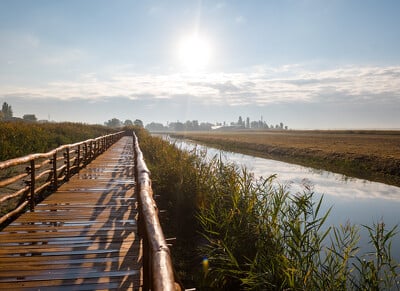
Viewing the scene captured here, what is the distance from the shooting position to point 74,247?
4355mm

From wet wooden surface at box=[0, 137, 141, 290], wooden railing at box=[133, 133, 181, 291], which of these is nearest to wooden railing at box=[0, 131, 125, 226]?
wet wooden surface at box=[0, 137, 141, 290]

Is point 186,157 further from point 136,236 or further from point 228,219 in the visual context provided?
point 136,236

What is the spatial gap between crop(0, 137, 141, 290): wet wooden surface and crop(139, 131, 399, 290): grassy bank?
157 cm

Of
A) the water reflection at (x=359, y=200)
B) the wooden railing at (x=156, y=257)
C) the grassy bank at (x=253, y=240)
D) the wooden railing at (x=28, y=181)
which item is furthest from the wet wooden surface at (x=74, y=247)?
the water reflection at (x=359, y=200)

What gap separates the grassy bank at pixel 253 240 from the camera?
437 centimetres

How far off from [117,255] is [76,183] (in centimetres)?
590

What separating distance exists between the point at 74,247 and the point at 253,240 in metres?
3.16

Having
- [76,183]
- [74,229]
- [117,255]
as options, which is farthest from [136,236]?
[76,183]

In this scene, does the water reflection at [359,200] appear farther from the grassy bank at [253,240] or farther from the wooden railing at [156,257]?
the wooden railing at [156,257]

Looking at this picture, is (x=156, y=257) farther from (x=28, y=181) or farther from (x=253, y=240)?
(x=28, y=181)

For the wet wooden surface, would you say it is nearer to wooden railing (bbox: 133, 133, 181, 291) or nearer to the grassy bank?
wooden railing (bbox: 133, 133, 181, 291)

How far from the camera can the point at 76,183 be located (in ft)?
30.8

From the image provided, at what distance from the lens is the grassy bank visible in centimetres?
437

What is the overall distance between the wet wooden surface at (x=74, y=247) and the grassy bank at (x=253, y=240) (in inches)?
A: 62.0
